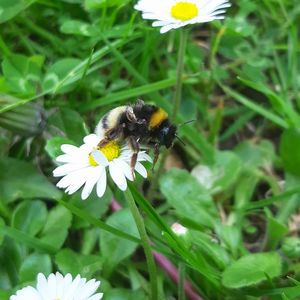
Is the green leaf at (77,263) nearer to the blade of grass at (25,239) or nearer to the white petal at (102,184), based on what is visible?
the blade of grass at (25,239)

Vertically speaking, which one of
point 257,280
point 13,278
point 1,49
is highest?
point 1,49

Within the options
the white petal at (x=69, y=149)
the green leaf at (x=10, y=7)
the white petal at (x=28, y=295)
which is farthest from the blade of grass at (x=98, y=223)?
the green leaf at (x=10, y=7)

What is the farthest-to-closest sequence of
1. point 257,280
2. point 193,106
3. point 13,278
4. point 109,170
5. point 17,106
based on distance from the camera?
point 193,106 < point 17,106 < point 13,278 < point 257,280 < point 109,170

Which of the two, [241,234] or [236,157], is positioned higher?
[236,157]

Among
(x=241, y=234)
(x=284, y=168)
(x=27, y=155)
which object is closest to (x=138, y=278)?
(x=241, y=234)

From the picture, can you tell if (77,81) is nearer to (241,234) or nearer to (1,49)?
(1,49)

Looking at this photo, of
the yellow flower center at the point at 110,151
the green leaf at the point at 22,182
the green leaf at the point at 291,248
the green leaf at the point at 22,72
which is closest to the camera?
the yellow flower center at the point at 110,151

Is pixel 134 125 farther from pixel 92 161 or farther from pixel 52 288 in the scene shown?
pixel 52 288
